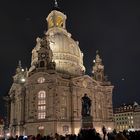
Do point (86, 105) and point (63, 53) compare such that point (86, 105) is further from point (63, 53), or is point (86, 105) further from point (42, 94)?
point (63, 53)

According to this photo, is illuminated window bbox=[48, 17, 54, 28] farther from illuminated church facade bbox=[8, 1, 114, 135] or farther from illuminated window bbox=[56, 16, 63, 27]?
illuminated church facade bbox=[8, 1, 114, 135]

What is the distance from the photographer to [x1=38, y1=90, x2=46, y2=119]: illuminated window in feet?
247

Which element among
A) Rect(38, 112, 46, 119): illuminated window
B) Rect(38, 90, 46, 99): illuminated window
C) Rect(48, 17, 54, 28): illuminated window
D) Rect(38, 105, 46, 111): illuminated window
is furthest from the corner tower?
Rect(38, 112, 46, 119): illuminated window

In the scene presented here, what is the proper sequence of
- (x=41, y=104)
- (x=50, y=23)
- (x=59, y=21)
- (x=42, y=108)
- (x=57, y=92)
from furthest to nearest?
1. (x=50, y=23)
2. (x=59, y=21)
3. (x=41, y=104)
4. (x=42, y=108)
5. (x=57, y=92)

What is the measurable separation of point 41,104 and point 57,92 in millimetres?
4932

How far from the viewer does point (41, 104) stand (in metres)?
75.9

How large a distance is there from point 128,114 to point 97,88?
49.9 meters

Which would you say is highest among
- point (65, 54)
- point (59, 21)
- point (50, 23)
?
point (59, 21)

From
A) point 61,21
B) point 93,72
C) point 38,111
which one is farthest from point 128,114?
point 38,111

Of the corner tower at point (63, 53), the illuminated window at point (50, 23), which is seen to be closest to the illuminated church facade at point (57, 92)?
the corner tower at point (63, 53)

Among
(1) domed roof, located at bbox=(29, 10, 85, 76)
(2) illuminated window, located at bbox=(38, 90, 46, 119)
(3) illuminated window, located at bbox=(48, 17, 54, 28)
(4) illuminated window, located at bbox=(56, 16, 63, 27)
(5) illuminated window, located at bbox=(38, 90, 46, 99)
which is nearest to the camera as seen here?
(2) illuminated window, located at bbox=(38, 90, 46, 119)

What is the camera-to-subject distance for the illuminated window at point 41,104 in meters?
75.2

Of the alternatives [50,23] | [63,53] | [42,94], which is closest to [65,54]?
[63,53]

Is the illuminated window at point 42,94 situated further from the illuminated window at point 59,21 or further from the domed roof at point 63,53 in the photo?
the illuminated window at point 59,21
